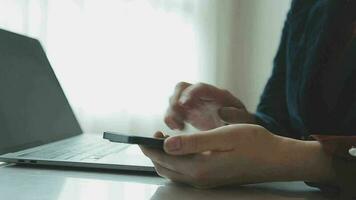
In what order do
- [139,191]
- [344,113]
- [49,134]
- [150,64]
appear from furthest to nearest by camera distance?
[150,64] → [49,134] → [344,113] → [139,191]

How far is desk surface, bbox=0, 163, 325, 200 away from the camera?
1.34 ft

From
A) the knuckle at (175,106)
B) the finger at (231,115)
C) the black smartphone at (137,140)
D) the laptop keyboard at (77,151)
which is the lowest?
the laptop keyboard at (77,151)

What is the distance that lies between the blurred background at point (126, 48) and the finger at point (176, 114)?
3.60ft

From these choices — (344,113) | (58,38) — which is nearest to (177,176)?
(344,113)

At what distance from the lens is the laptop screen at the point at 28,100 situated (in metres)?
0.70

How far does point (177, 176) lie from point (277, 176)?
0.11 meters

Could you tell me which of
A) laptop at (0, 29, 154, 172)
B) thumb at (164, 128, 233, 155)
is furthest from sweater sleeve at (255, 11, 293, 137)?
thumb at (164, 128, 233, 155)

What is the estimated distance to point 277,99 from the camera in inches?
34.3

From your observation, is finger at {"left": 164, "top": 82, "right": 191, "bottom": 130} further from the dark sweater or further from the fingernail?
the fingernail

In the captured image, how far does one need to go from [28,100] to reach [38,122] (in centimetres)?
4

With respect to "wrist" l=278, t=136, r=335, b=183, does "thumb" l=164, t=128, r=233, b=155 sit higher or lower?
higher

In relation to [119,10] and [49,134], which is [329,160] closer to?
[49,134]

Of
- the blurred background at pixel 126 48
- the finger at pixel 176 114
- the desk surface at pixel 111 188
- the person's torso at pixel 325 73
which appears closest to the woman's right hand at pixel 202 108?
the finger at pixel 176 114

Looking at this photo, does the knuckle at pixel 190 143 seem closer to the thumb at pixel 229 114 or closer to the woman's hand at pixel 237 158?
the woman's hand at pixel 237 158
